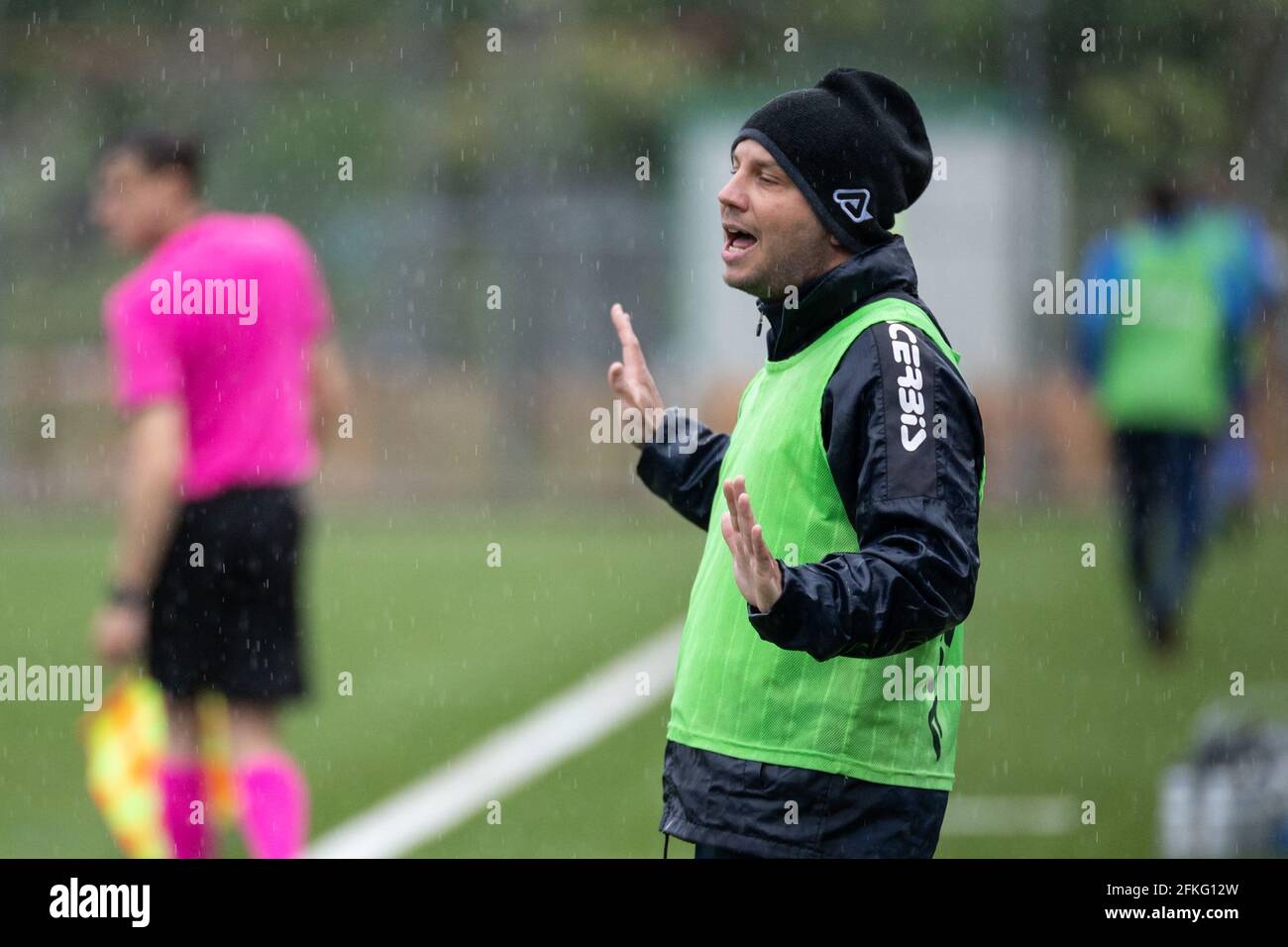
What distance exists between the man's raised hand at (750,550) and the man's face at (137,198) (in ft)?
9.94

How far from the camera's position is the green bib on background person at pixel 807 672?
128 inches

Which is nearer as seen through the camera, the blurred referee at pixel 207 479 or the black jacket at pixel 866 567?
the black jacket at pixel 866 567

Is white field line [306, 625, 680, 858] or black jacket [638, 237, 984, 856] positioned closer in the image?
black jacket [638, 237, 984, 856]

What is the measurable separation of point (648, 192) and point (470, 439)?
4465 mm

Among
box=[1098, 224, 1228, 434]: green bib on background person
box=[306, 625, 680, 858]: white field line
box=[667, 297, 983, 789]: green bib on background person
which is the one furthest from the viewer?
box=[1098, 224, 1228, 434]: green bib on background person

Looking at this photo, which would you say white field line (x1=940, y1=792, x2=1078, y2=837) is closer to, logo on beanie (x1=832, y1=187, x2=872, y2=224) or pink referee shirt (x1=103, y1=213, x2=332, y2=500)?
pink referee shirt (x1=103, y1=213, x2=332, y2=500)

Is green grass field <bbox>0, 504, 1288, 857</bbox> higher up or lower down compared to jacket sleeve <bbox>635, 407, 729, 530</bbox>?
lower down

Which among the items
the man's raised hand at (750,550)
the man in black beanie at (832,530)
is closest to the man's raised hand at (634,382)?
the man in black beanie at (832,530)

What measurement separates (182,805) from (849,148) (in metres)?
2.91

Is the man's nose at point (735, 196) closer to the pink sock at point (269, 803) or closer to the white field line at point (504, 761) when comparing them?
the pink sock at point (269, 803)

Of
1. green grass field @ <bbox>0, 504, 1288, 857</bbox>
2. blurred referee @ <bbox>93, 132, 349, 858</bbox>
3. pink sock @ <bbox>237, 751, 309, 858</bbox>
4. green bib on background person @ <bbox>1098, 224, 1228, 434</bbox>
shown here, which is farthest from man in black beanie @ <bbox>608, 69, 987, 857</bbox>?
green bib on background person @ <bbox>1098, 224, 1228, 434</bbox>

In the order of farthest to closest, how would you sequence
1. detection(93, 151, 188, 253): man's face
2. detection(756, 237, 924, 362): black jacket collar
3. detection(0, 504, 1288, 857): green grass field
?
detection(0, 504, 1288, 857): green grass field, detection(93, 151, 188, 253): man's face, detection(756, 237, 924, 362): black jacket collar

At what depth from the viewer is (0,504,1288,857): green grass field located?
6.73m

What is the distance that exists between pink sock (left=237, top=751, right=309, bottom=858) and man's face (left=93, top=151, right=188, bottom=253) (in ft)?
4.71
